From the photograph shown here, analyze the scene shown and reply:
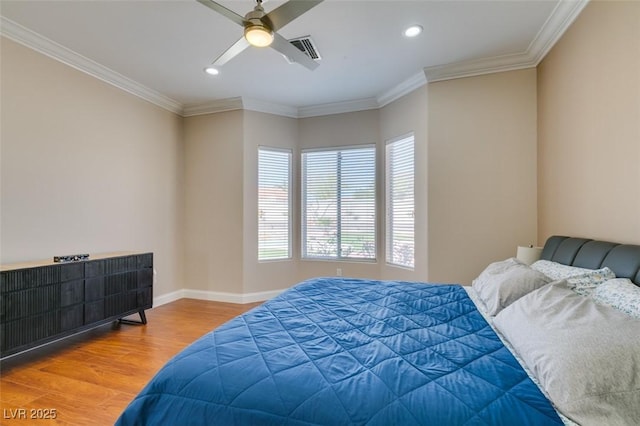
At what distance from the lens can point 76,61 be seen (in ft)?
10.5

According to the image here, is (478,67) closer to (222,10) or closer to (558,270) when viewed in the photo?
(558,270)

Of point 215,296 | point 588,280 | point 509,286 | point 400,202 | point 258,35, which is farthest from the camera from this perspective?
point 215,296

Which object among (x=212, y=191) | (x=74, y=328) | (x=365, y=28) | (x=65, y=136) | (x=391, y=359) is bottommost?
(x=74, y=328)

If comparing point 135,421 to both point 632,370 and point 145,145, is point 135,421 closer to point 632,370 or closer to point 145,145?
point 632,370

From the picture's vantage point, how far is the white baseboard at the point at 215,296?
4383 mm

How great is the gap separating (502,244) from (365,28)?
2564 mm

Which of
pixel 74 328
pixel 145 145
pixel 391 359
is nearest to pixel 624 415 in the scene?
pixel 391 359

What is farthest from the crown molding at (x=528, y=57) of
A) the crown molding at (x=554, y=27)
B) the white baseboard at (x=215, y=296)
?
the white baseboard at (x=215, y=296)

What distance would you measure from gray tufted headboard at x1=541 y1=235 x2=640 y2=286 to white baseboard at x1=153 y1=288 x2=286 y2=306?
352 centimetres

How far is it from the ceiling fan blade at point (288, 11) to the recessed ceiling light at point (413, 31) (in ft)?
4.28

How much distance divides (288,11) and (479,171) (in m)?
2.54

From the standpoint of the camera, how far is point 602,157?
212 centimetres

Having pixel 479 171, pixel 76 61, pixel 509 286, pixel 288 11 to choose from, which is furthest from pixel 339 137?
pixel 509 286

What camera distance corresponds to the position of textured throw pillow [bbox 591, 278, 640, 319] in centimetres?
124
